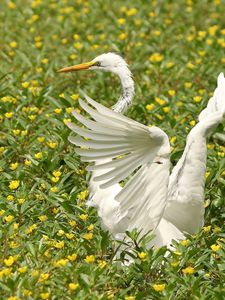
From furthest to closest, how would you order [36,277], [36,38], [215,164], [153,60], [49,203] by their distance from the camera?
1. [36,38]
2. [153,60]
3. [215,164]
4. [49,203]
5. [36,277]

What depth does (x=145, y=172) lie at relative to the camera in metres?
5.20

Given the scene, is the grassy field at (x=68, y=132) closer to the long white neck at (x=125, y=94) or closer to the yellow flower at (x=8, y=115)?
the yellow flower at (x=8, y=115)

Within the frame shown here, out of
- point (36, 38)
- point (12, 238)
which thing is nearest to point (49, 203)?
point (12, 238)

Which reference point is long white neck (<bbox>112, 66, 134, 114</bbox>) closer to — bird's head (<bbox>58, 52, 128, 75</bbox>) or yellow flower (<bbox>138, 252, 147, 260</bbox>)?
bird's head (<bbox>58, 52, 128, 75</bbox>)

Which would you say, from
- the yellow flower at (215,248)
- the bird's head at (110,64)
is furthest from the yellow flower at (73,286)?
the bird's head at (110,64)

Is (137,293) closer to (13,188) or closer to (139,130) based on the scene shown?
(139,130)

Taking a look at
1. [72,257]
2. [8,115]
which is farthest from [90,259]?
[8,115]

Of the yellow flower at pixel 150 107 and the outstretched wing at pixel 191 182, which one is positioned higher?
the yellow flower at pixel 150 107

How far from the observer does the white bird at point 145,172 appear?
499 centimetres

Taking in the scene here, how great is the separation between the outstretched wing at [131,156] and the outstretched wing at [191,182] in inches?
4.9

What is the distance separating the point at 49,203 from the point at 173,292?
1.22 metres

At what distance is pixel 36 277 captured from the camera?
4656 mm

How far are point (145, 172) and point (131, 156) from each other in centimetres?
12

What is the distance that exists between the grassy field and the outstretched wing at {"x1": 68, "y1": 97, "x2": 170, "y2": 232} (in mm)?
237
